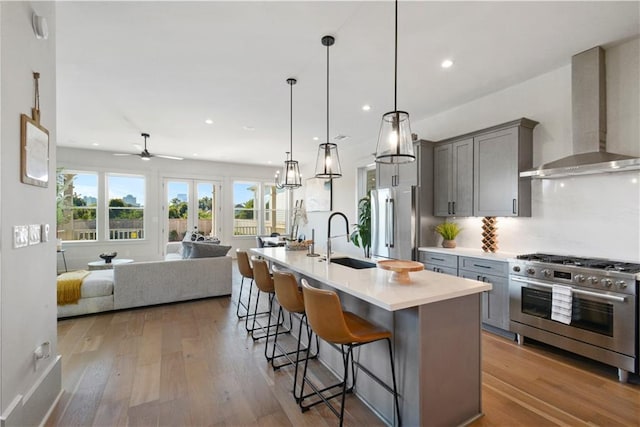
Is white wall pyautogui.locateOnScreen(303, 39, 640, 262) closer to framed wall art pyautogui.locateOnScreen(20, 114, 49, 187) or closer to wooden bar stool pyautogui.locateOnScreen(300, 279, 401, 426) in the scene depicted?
wooden bar stool pyautogui.locateOnScreen(300, 279, 401, 426)

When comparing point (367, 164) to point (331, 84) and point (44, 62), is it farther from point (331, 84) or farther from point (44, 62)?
point (44, 62)

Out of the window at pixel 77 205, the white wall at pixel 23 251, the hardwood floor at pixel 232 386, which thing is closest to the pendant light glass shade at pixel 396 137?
the hardwood floor at pixel 232 386

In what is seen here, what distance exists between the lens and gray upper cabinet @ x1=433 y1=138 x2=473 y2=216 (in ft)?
12.3

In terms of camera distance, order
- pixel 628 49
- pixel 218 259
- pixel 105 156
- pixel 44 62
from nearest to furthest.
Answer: pixel 44 62 < pixel 628 49 < pixel 218 259 < pixel 105 156

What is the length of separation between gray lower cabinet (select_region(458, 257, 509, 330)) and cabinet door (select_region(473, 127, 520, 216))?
25.3 inches

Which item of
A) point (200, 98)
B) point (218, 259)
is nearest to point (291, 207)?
point (218, 259)

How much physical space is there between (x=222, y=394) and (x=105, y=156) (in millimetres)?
7262

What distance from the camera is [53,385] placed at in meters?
1.99

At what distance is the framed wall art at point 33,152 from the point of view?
1.62m

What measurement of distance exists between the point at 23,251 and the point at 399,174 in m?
4.14

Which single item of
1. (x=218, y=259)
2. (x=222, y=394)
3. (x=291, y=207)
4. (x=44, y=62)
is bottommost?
(x=222, y=394)

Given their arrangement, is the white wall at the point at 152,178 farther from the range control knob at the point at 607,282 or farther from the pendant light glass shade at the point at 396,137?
the range control knob at the point at 607,282

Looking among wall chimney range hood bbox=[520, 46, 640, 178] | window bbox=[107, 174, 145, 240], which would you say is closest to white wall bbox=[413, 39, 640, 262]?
wall chimney range hood bbox=[520, 46, 640, 178]

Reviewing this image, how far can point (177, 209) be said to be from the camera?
7980mm
